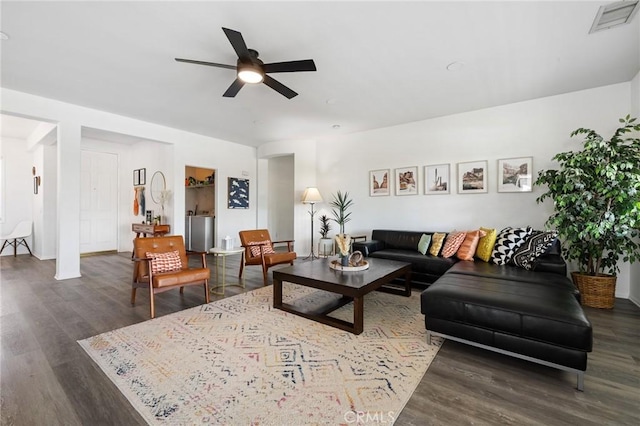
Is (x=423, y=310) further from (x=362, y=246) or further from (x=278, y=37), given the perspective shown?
(x=278, y=37)

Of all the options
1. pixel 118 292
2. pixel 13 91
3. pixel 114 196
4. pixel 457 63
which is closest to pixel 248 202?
pixel 114 196

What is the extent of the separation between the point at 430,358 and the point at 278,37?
126 inches

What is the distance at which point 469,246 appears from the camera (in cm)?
387

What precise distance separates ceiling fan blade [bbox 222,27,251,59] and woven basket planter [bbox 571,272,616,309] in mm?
4638

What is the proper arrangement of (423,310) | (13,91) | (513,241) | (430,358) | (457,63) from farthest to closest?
(13,91) → (513,241) → (457,63) → (423,310) → (430,358)

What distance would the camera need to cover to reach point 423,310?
230 centimetres

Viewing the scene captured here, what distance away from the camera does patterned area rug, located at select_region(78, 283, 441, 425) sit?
157 centimetres

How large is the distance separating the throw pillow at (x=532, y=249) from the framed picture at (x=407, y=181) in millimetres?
2030

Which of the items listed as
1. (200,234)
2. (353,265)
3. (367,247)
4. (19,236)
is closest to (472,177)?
(367,247)

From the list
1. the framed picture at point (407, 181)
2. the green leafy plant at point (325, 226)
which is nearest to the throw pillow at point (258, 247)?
the green leafy plant at point (325, 226)

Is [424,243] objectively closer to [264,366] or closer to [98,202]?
[264,366]

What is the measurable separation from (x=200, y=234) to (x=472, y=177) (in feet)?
20.7

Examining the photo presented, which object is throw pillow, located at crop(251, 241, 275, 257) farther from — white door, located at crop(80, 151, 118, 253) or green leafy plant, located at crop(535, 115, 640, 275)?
white door, located at crop(80, 151, 118, 253)

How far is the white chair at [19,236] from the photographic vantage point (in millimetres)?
6241
